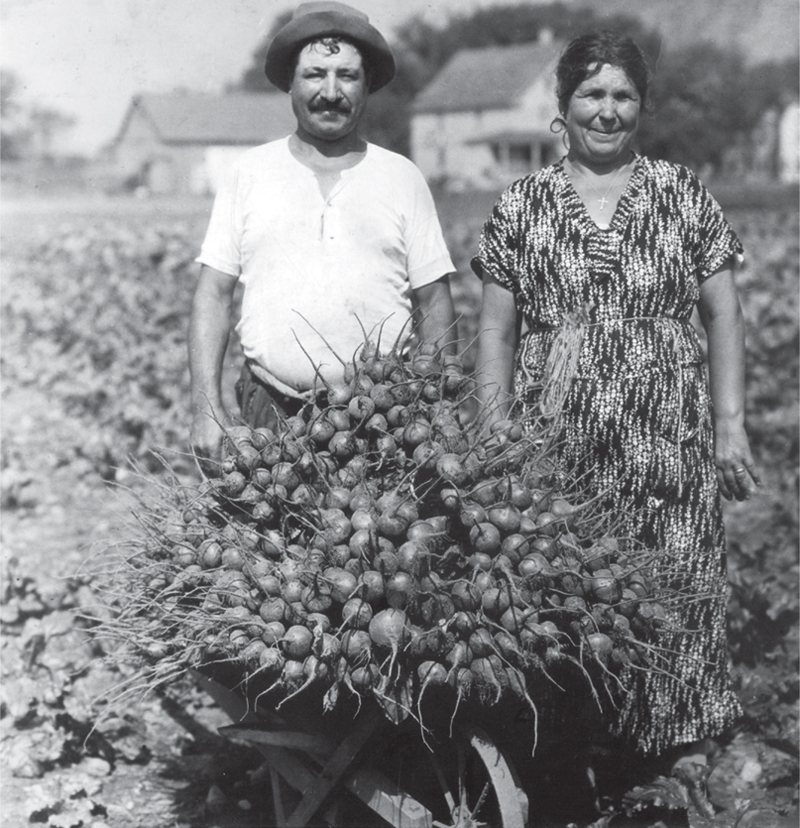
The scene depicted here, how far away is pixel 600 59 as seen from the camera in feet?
9.27

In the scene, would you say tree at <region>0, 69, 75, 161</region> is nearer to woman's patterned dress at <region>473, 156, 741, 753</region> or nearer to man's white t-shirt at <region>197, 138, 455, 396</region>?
man's white t-shirt at <region>197, 138, 455, 396</region>

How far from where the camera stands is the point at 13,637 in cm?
425

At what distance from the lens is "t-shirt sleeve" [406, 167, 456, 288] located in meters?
3.10

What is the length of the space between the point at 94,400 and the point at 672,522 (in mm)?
5423

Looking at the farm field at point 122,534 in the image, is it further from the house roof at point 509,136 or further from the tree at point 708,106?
the house roof at point 509,136

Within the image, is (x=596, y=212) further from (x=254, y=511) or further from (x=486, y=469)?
(x=254, y=511)

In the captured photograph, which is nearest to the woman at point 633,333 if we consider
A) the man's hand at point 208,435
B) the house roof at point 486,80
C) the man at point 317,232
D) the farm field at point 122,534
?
the man at point 317,232

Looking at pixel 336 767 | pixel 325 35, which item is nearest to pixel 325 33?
pixel 325 35

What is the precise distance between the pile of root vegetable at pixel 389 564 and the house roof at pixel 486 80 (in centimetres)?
3903

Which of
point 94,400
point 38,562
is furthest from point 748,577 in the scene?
point 94,400

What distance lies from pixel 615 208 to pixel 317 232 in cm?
81

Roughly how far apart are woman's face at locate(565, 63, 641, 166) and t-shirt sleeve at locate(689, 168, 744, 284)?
240 mm

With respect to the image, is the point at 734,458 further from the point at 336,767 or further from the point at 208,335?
the point at 208,335

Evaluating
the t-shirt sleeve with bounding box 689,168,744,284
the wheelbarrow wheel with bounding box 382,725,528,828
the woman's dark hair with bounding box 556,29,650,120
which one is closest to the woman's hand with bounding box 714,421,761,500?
the t-shirt sleeve with bounding box 689,168,744,284
